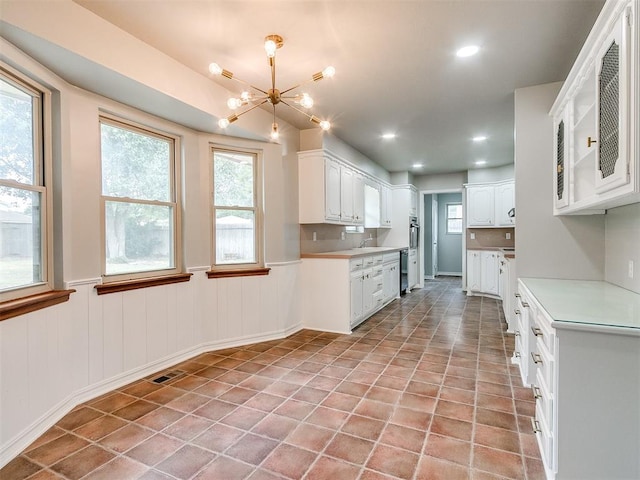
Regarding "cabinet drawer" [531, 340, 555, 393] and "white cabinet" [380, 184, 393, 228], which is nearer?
"cabinet drawer" [531, 340, 555, 393]

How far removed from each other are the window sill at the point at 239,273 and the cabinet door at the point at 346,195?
1482 mm

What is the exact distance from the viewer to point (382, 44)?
252cm

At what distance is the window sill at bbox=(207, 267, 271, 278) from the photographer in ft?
12.1

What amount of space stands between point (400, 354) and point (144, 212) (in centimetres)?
287

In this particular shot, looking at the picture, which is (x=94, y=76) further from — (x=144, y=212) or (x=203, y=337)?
(x=203, y=337)

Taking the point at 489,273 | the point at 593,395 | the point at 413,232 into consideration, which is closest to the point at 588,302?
the point at 593,395

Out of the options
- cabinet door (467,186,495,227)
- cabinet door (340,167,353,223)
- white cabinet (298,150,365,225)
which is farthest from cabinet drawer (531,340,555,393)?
cabinet door (467,186,495,227)

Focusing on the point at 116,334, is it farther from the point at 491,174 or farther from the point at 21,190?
the point at 491,174

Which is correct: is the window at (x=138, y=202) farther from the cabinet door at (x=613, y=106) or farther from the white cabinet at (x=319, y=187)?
the cabinet door at (x=613, y=106)

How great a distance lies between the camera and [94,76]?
2.39 m

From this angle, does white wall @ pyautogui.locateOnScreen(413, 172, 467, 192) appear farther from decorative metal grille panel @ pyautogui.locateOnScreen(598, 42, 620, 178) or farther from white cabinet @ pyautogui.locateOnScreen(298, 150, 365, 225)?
decorative metal grille panel @ pyautogui.locateOnScreen(598, 42, 620, 178)

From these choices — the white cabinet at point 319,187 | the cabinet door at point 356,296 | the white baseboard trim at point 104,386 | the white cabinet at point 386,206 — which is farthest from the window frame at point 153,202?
the white cabinet at point 386,206

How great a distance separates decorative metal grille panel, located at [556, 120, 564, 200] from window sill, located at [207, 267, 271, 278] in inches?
116

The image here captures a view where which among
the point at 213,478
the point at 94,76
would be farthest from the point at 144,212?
the point at 213,478
